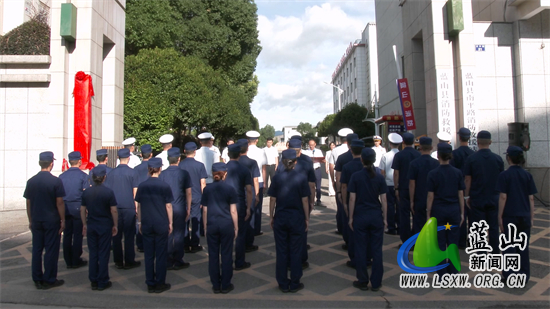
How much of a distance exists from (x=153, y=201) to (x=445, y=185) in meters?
3.78

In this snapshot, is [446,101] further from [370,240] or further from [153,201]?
[153,201]

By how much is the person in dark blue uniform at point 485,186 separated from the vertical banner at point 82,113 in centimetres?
935

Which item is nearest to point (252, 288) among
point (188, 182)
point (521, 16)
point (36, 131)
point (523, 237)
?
point (188, 182)

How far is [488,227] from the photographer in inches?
220

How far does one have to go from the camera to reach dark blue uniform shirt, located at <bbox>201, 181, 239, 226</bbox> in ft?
15.4

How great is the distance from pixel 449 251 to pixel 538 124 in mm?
8644

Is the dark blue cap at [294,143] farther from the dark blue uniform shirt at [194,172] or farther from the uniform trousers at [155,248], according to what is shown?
the uniform trousers at [155,248]

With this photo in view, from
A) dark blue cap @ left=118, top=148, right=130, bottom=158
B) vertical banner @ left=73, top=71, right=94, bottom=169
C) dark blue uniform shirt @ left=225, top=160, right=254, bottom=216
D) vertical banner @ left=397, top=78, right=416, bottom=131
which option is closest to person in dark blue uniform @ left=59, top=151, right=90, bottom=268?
dark blue cap @ left=118, top=148, right=130, bottom=158

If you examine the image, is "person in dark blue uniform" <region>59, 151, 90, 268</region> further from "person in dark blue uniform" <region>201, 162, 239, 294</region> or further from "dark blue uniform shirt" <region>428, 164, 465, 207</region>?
"dark blue uniform shirt" <region>428, 164, 465, 207</region>

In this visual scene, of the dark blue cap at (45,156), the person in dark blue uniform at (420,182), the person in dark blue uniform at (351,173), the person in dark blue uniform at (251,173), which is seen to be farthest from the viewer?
the person in dark blue uniform at (251,173)

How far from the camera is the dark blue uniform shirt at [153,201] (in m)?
4.79

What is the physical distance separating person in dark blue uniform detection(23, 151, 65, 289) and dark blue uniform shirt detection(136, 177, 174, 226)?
124 centimetres

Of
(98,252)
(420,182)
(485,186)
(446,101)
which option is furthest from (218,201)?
(446,101)

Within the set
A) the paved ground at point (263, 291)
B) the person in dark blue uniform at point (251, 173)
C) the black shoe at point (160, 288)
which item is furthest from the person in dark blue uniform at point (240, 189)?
the black shoe at point (160, 288)
